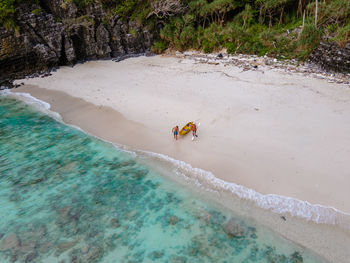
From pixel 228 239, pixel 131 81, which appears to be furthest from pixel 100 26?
pixel 228 239

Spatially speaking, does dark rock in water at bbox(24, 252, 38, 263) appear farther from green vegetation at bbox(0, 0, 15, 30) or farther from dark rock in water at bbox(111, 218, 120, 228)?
green vegetation at bbox(0, 0, 15, 30)

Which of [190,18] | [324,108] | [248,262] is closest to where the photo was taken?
[248,262]

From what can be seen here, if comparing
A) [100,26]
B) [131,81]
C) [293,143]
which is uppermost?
[100,26]

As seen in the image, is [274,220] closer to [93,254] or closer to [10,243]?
[93,254]

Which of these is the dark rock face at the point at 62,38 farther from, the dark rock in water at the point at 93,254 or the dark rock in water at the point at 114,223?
the dark rock in water at the point at 93,254

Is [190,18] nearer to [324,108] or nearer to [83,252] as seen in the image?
[324,108]

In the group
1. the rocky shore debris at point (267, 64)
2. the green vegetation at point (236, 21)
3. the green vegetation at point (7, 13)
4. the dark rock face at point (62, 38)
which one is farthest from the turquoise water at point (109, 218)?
the green vegetation at point (236, 21)

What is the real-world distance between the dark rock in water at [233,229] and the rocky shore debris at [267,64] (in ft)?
42.8

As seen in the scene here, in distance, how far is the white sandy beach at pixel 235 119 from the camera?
346 inches

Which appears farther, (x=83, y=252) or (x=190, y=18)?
(x=190, y=18)

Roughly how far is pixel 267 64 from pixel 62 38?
2064cm

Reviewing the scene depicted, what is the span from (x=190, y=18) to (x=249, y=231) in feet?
76.0

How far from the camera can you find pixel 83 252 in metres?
7.08

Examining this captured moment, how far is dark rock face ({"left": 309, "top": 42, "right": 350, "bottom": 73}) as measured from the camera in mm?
15727
